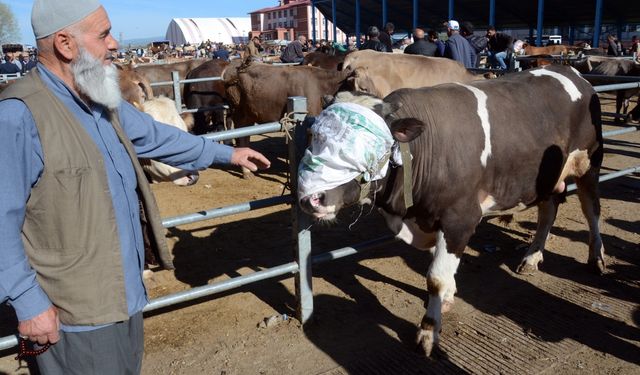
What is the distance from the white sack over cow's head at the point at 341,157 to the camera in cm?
260

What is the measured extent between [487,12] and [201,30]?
5887 cm

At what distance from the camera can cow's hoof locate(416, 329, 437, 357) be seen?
331cm

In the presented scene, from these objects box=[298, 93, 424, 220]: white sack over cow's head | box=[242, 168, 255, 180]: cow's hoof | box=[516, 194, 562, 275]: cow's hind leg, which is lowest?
box=[242, 168, 255, 180]: cow's hoof

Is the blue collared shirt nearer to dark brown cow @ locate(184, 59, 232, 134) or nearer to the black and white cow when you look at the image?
the black and white cow

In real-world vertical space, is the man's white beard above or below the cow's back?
above

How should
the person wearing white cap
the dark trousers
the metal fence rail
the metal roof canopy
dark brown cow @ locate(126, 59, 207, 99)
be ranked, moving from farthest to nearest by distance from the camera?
the metal roof canopy < dark brown cow @ locate(126, 59, 207, 99) < the person wearing white cap < the metal fence rail < the dark trousers

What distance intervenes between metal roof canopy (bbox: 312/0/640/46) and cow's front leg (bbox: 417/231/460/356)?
80.3 feet

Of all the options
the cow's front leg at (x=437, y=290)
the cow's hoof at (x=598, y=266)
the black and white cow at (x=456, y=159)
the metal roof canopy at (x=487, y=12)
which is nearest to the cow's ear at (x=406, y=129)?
the black and white cow at (x=456, y=159)

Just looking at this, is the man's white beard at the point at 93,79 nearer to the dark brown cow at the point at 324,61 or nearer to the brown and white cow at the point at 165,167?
the brown and white cow at the point at 165,167

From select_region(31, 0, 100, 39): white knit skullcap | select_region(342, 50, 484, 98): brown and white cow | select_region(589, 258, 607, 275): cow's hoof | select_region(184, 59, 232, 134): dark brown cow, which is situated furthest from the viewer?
select_region(184, 59, 232, 134): dark brown cow

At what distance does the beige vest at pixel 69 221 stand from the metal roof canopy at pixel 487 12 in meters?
26.2

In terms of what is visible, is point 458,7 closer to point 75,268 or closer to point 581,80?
point 581,80

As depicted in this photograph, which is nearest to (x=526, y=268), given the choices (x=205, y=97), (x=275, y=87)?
(x=275, y=87)

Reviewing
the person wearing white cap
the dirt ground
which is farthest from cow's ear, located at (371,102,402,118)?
the person wearing white cap
